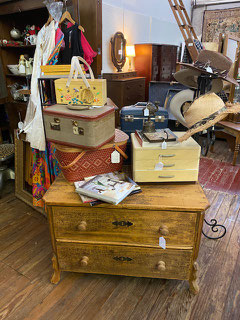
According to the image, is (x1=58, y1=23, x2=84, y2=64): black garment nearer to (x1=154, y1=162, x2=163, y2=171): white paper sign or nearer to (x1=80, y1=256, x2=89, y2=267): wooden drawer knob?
(x1=154, y1=162, x2=163, y2=171): white paper sign

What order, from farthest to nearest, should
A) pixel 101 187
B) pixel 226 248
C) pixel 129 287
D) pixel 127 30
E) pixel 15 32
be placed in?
pixel 127 30 → pixel 15 32 → pixel 226 248 → pixel 129 287 → pixel 101 187

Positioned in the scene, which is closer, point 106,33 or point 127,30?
point 106,33

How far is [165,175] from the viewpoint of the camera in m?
1.44

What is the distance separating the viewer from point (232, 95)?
12.2ft

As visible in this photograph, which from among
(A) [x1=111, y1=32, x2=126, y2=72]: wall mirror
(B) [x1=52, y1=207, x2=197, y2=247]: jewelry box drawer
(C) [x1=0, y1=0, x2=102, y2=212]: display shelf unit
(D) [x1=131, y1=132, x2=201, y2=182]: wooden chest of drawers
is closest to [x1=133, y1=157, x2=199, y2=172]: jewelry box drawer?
(D) [x1=131, y1=132, x2=201, y2=182]: wooden chest of drawers

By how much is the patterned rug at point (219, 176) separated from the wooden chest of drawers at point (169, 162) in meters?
1.58

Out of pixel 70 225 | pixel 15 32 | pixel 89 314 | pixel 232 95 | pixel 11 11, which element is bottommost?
pixel 89 314

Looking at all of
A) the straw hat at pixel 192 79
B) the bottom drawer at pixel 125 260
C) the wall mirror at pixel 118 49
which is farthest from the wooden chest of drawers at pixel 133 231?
the wall mirror at pixel 118 49

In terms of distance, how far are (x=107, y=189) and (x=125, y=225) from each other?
24cm

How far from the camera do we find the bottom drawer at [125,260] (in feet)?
4.76

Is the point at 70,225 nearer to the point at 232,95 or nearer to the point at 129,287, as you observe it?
the point at 129,287

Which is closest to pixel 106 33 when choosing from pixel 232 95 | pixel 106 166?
pixel 232 95

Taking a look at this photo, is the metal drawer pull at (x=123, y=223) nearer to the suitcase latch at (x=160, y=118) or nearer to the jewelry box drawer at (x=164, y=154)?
the jewelry box drawer at (x=164, y=154)

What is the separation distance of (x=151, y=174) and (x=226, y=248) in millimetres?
1049
